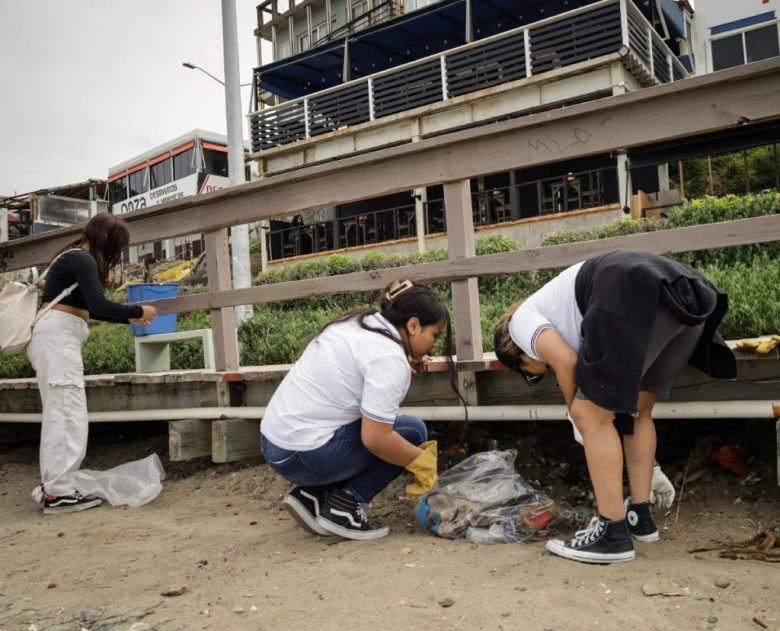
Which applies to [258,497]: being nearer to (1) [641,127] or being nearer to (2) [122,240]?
(2) [122,240]

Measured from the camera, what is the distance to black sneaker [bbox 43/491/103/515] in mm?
3754

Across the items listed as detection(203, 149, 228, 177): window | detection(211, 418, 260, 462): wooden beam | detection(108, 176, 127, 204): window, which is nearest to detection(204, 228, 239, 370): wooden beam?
detection(211, 418, 260, 462): wooden beam

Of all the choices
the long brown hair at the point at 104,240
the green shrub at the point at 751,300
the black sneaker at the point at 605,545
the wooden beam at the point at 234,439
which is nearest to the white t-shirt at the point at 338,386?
the black sneaker at the point at 605,545

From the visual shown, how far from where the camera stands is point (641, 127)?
289 centimetres

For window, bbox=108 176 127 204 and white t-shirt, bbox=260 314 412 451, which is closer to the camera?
white t-shirt, bbox=260 314 412 451

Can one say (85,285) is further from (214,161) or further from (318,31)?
(318,31)

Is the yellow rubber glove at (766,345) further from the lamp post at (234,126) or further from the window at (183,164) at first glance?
the window at (183,164)

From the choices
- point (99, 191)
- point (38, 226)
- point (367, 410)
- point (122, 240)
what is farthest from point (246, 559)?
point (99, 191)

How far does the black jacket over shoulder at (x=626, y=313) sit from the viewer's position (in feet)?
7.29

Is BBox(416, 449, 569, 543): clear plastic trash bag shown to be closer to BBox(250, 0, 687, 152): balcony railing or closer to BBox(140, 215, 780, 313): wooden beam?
BBox(140, 215, 780, 313): wooden beam

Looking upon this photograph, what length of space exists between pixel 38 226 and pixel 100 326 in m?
18.3

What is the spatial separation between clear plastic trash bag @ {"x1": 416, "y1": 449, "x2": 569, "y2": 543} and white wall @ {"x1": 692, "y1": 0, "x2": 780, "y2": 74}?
52.9ft

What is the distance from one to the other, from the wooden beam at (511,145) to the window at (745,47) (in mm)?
14198

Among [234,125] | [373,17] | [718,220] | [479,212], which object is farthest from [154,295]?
[373,17]
